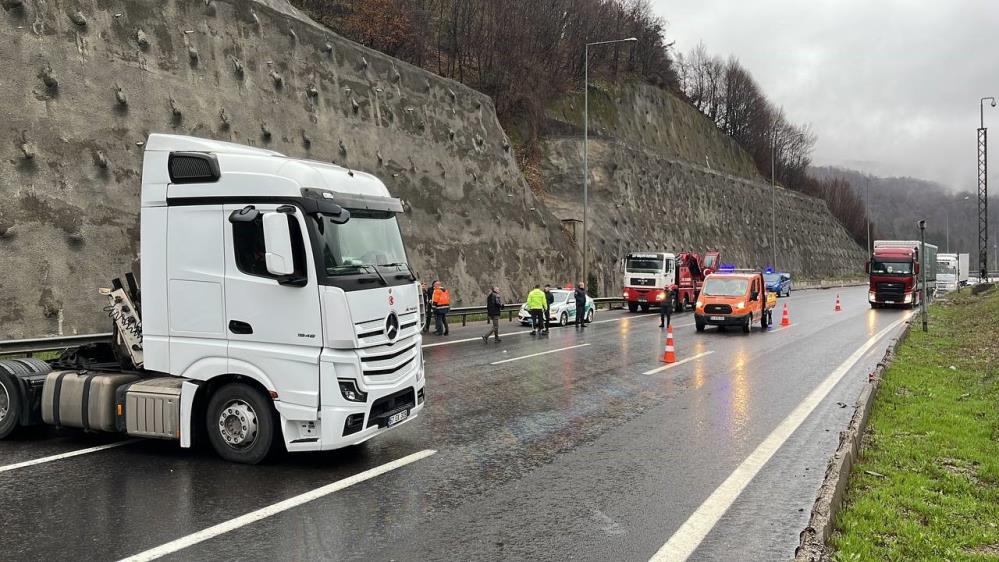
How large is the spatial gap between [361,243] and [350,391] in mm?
1571

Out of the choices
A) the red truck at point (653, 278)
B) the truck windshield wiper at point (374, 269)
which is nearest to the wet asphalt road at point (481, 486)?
the truck windshield wiper at point (374, 269)

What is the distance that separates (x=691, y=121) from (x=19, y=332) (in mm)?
82730

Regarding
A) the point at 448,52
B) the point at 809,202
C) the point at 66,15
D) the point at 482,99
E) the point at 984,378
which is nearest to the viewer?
the point at 984,378

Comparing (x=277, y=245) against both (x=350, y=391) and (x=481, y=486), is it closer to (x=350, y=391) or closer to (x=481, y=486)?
(x=350, y=391)

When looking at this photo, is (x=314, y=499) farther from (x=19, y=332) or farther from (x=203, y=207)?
(x=19, y=332)

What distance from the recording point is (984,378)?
13297 millimetres

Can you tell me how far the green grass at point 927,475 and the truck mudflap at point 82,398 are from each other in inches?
276

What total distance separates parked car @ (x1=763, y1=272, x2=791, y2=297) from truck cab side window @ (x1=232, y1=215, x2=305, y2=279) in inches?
1872

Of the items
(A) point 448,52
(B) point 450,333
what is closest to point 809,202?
(A) point 448,52

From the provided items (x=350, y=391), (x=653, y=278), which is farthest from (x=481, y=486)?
(x=653, y=278)

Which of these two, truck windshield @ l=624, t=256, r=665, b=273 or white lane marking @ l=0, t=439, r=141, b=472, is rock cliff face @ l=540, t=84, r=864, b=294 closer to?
truck windshield @ l=624, t=256, r=665, b=273

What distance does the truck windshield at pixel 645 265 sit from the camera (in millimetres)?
36062

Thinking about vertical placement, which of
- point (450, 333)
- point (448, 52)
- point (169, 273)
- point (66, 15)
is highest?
point (448, 52)

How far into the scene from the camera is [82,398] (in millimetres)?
8039
